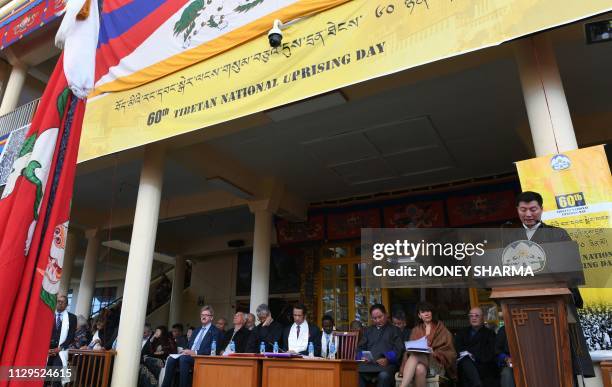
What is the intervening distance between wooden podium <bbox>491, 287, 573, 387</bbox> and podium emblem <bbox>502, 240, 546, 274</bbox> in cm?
10

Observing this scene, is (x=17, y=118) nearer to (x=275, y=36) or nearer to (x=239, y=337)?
Result: (x=239, y=337)

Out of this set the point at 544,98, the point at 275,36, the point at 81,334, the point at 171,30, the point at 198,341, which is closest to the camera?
the point at 544,98

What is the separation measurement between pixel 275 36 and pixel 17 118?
16.7ft

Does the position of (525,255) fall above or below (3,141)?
below

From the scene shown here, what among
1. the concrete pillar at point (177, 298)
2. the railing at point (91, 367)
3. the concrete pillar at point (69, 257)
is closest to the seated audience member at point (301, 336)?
the railing at point (91, 367)

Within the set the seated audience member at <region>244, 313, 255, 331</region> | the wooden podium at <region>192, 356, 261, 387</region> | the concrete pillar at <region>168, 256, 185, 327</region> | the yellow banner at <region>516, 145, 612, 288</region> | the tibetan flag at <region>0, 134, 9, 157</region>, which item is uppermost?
the tibetan flag at <region>0, 134, 9, 157</region>

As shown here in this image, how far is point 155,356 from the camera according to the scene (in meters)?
6.72

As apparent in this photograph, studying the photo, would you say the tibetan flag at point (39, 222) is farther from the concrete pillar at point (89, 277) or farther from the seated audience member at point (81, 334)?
the concrete pillar at point (89, 277)

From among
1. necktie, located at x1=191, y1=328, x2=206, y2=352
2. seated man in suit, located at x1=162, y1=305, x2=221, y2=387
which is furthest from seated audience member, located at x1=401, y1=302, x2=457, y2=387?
necktie, located at x1=191, y1=328, x2=206, y2=352

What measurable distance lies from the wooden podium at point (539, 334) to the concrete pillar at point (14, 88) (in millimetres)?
8679

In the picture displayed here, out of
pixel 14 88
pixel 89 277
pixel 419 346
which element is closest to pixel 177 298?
pixel 89 277

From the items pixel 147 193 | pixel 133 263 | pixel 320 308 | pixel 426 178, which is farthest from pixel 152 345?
pixel 426 178

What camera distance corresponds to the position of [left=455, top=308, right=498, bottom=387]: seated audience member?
4.64m

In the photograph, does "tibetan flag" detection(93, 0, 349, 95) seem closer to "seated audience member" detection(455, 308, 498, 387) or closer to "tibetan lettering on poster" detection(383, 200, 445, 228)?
"seated audience member" detection(455, 308, 498, 387)
